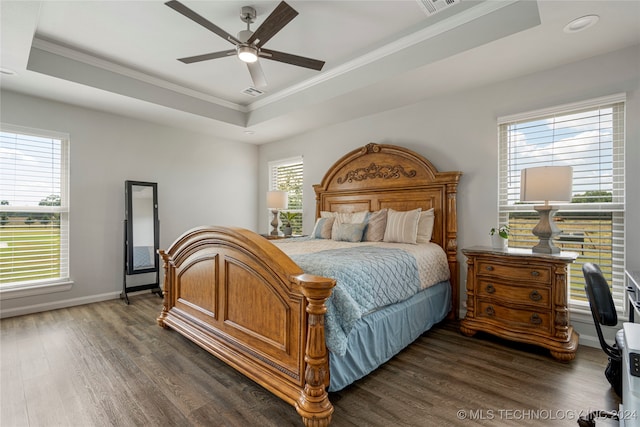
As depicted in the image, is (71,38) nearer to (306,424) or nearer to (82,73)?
(82,73)

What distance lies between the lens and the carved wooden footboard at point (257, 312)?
5.45ft

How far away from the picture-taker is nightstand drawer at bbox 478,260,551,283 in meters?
2.47

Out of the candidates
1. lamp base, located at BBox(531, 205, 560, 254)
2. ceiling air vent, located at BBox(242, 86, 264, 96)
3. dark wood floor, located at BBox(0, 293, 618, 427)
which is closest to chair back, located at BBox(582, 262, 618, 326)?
dark wood floor, located at BBox(0, 293, 618, 427)

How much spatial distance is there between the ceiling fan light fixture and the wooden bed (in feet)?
4.57

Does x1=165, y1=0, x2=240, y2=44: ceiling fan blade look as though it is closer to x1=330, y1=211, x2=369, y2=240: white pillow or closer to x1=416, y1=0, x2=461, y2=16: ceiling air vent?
x1=416, y1=0, x2=461, y2=16: ceiling air vent

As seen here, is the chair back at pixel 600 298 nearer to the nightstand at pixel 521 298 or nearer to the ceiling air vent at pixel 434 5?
the nightstand at pixel 521 298

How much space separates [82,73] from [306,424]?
12.9ft

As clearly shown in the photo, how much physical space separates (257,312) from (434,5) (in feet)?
8.89

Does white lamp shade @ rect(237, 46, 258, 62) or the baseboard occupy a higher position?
white lamp shade @ rect(237, 46, 258, 62)

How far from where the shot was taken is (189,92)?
13.5 feet

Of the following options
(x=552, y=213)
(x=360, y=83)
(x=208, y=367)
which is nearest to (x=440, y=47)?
(x=360, y=83)

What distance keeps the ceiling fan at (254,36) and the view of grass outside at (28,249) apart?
2.95 meters

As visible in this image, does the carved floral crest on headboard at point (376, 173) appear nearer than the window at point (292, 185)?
Yes

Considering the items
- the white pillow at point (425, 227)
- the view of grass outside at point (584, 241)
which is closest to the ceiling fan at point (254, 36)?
the white pillow at point (425, 227)
